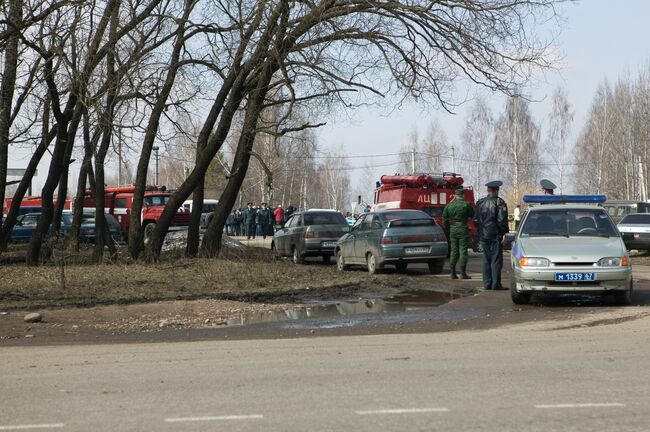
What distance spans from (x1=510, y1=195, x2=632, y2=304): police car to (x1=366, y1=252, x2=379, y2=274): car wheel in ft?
22.5

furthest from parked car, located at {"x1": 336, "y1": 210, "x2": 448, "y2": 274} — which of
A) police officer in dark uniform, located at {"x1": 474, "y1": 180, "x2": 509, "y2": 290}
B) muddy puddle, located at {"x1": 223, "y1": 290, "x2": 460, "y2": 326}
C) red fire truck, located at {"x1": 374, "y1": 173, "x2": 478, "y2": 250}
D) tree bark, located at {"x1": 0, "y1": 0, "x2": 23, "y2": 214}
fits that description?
tree bark, located at {"x1": 0, "y1": 0, "x2": 23, "y2": 214}

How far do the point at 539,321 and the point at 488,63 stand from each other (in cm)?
968

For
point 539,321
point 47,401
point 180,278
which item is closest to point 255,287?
point 180,278

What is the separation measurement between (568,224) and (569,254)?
1.21m

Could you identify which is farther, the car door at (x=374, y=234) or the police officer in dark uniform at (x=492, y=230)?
the car door at (x=374, y=234)

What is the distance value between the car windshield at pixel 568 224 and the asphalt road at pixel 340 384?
12.8ft

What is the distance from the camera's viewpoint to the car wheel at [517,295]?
47.2 feet

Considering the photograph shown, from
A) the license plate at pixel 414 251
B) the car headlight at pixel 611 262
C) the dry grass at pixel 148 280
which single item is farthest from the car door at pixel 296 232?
the car headlight at pixel 611 262

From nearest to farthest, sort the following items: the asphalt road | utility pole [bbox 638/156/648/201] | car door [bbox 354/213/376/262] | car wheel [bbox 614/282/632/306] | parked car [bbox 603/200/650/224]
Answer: the asphalt road < car wheel [bbox 614/282/632/306] < car door [bbox 354/213/376/262] < parked car [bbox 603/200/650/224] < utility pole [bbox 638/156/648/201]

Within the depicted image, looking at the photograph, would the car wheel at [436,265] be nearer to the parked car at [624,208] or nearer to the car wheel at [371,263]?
the car wheel at [371,263]

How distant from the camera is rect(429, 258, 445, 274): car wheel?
2194cm

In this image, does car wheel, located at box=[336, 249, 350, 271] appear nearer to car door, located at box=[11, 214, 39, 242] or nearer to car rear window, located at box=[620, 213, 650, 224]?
car rear window, located at box=[620, 213, 650, 224]

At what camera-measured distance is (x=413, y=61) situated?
22.2 metres

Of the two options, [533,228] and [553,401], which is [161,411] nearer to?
[553,401]
